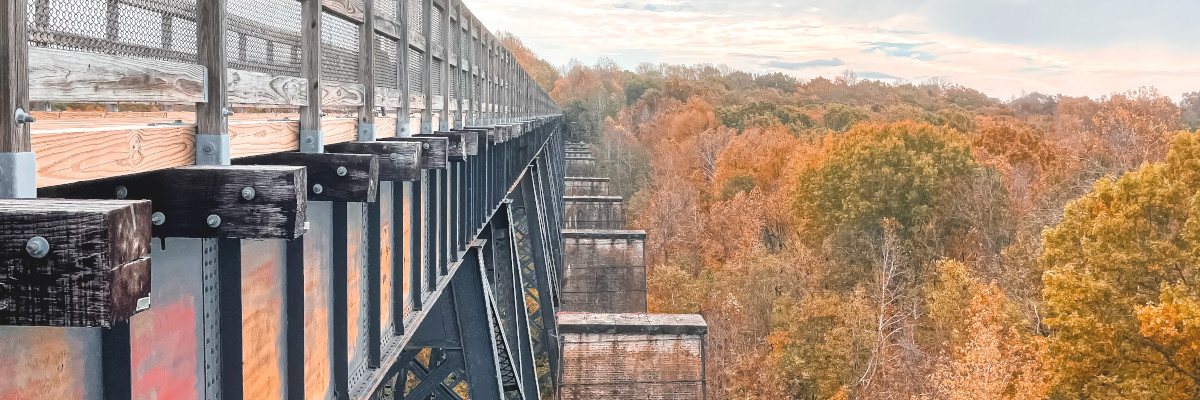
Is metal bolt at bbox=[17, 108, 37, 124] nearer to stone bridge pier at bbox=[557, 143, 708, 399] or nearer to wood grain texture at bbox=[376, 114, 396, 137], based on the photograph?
wood grain texture at bbox=[376, 114, 396, 137]

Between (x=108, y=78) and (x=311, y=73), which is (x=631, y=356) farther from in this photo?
(x=108, y=78)

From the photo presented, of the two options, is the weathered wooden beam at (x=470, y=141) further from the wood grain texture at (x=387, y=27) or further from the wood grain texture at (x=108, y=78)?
the wood grain texture at (x=108, y=78)

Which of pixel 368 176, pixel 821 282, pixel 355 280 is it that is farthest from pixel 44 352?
pixel 821 282

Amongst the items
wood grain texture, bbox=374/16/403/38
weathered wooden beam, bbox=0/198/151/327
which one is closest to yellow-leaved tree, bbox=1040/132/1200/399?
wood grain texture, bbox=374/16/403/38

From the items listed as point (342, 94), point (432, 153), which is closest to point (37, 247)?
point (342, 94)

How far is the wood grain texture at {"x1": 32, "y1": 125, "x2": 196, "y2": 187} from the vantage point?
198 centimetres

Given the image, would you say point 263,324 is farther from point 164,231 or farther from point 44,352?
point 44,352

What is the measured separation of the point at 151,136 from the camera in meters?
2.38

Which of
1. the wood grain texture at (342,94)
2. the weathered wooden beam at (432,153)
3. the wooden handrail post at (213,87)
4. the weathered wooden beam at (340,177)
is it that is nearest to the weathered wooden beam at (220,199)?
the wooden handrail post at (213,87)

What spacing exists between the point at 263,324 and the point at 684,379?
57.5 feet

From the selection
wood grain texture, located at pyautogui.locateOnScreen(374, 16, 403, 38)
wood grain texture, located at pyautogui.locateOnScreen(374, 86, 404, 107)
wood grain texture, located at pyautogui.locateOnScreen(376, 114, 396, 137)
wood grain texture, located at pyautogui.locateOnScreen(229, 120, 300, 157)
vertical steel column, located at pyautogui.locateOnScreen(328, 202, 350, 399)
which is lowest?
vertical steel column, located at pyautogui.locateOnScreen(328, 202, 350, 399)

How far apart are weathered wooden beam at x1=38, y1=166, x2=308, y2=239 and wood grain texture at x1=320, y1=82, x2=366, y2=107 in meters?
1.25

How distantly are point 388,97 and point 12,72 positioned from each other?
3544mm

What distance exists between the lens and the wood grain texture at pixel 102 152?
198 cm
